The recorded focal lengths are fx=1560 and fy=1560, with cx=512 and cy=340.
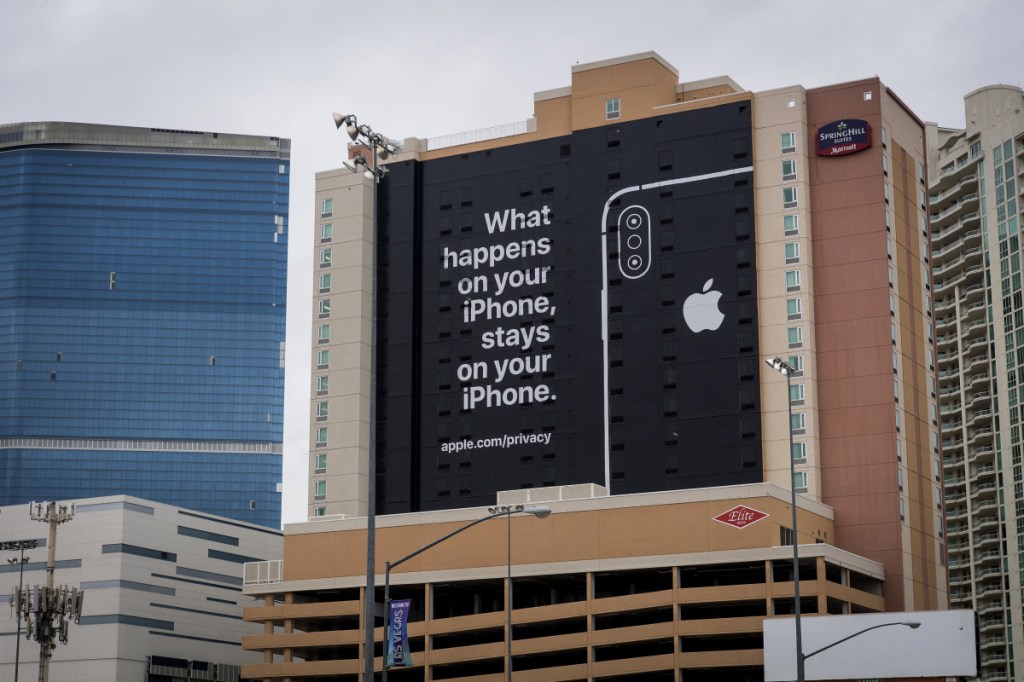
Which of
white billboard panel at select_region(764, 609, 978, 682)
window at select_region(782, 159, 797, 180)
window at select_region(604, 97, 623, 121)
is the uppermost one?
window at select_region(604, 97, 623, 121)

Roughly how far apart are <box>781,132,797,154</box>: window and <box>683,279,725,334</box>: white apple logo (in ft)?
41.3

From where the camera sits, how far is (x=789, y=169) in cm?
12888

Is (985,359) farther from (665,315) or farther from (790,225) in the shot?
(665,315)

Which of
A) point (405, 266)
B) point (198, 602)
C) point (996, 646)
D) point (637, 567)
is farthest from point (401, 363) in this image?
point (996, 646)

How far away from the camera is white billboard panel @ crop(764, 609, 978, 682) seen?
105375 mm

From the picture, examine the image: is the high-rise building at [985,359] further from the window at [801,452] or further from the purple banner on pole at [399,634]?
the purple banner on pole at [399,634]

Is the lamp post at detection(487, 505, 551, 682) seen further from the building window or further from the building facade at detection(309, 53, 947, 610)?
the building window

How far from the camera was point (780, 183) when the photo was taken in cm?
12888

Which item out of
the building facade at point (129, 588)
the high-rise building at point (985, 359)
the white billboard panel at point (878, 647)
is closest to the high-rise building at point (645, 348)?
the white billboard panel at point (878, 647)

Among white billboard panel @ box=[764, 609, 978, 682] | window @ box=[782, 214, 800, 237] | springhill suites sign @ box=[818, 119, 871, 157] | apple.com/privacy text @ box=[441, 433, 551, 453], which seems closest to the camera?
white billboard panel @ box=[764, 609, 978, 682]

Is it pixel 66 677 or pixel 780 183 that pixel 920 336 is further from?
pixel 66 677

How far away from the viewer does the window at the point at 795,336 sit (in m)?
125

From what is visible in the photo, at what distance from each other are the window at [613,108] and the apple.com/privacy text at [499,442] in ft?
92.4

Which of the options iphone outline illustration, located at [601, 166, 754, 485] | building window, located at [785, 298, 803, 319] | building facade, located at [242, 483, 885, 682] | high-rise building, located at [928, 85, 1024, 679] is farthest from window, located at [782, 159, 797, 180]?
high-rise building, located at [928, 85, 1024, 679]
